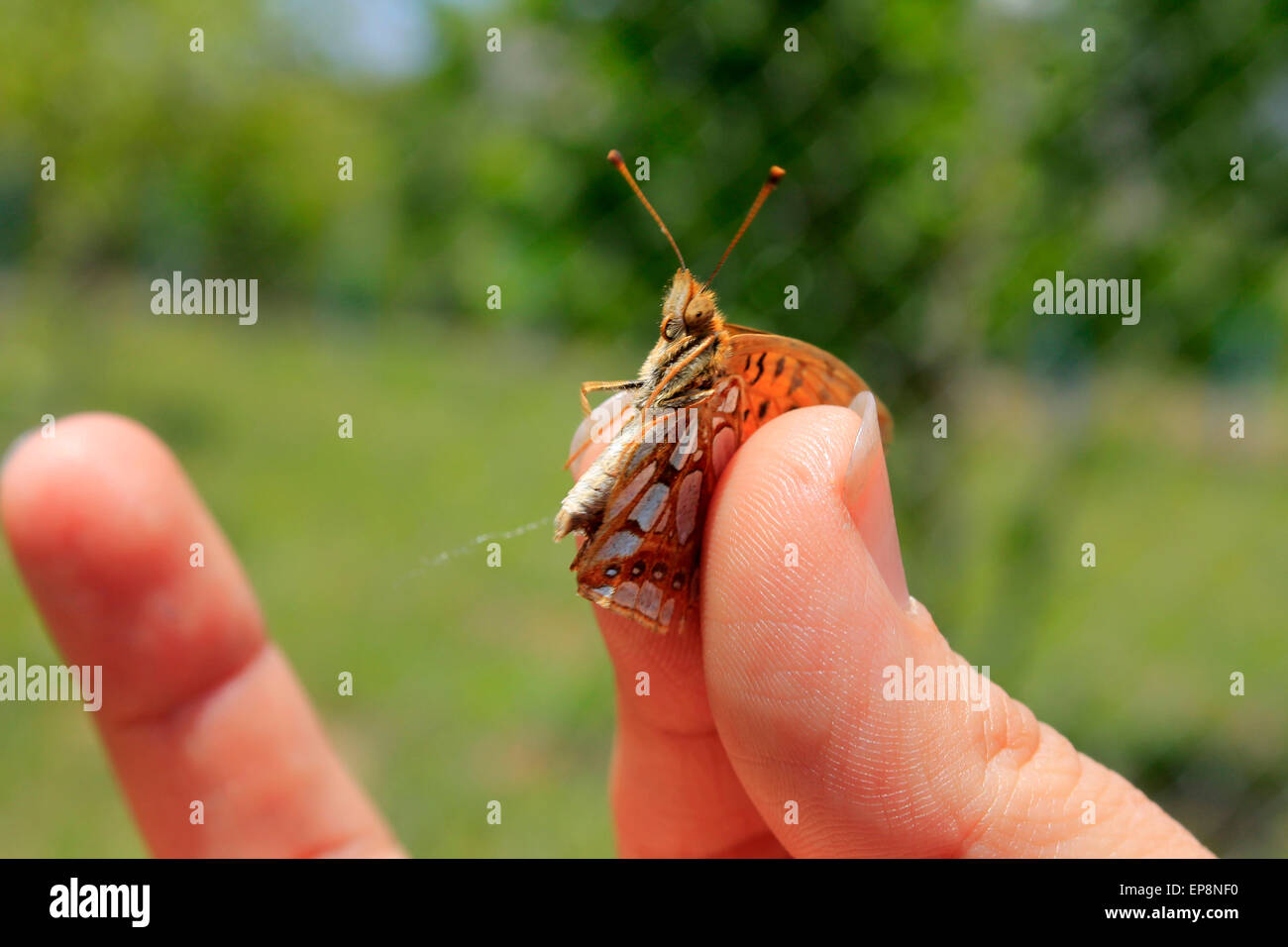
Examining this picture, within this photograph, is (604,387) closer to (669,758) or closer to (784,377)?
(784,377)

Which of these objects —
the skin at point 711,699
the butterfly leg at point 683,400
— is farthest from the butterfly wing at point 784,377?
the skin at point 711,699

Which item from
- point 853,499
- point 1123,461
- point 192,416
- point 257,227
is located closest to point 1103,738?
point 1123,461

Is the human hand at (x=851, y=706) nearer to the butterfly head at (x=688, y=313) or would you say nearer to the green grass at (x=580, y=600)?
the butterfly head at (x=688, y=313)

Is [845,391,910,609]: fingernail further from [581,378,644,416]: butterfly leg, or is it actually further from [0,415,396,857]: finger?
[0,415,396,857]: finger

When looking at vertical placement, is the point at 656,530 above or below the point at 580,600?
above

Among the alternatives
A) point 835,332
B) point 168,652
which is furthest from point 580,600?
point 168,652

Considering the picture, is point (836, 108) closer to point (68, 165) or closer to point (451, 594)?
point (451, 594)
